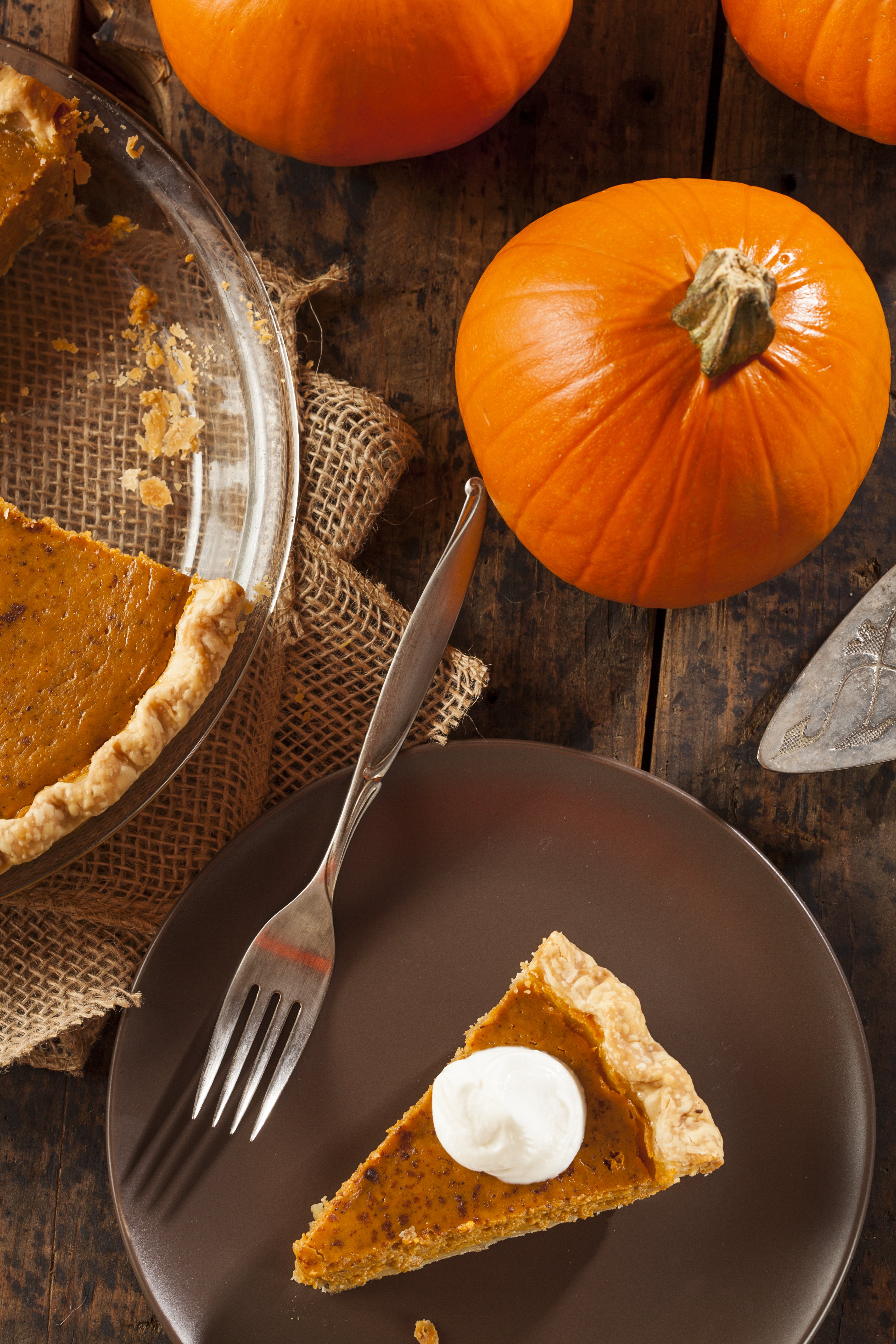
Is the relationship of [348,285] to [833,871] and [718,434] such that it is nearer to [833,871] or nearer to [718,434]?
[718,434]

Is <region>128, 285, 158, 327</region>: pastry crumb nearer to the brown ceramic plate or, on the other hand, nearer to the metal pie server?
the brown ceramic plate

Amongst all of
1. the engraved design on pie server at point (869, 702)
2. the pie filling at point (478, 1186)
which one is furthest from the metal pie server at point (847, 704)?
the pie filling at point (478, 1186)

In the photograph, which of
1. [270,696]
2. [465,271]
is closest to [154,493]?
[270,696]

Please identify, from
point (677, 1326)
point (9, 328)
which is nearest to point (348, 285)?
point (9, 328)

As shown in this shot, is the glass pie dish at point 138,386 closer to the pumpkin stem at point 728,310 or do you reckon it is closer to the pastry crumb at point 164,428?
the pastry crumb at point 164,428

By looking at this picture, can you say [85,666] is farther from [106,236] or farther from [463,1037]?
[463,1037]
